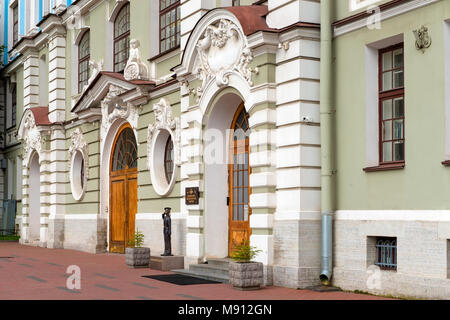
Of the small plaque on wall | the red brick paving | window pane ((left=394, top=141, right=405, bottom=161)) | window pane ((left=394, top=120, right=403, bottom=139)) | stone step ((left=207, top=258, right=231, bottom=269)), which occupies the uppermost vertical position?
window pane ((left=394, top=120, right=403, bottom=139))

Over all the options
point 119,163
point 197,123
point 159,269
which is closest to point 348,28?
point 197,123

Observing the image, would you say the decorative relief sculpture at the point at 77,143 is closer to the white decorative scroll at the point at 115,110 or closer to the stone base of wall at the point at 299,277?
the white decorative scroll at the point at 115,110

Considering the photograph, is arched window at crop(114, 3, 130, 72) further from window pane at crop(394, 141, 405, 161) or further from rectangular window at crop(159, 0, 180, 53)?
window pane at crop(394, 141, 405, 161)

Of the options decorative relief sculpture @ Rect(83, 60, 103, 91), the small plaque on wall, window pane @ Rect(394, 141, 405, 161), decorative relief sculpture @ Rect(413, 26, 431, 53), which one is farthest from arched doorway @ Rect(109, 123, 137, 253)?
decorative relief sculpture @ Rect(413, 26, 431, 53)

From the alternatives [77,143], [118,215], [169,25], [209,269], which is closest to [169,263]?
[209,269]

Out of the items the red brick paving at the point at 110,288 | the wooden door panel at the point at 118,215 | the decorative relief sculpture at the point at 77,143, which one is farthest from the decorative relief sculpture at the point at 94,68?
the red brick paving at the point at 110,288

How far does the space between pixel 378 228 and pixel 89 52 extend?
15677 millimetres

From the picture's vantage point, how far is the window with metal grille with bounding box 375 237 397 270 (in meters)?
12.1

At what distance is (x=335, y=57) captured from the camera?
13.3 metres

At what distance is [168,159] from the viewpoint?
64.3 feet

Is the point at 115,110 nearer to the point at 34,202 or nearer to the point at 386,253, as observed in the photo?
the point at 34,202

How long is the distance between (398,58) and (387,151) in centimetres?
157

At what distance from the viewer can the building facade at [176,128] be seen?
13.4 m

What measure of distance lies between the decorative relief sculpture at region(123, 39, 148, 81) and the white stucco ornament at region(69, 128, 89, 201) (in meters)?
4.65
